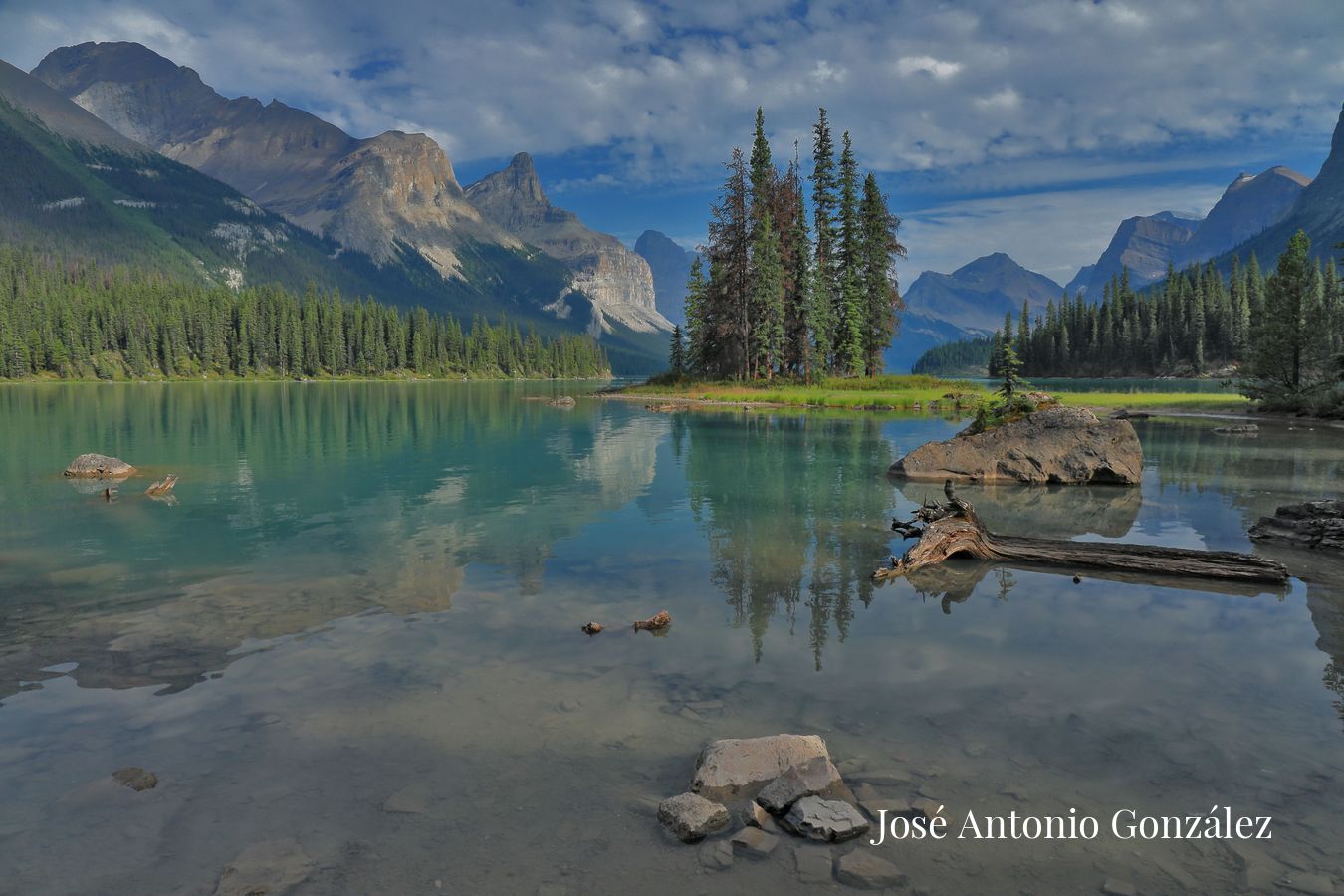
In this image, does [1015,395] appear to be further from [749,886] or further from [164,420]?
[164,420]

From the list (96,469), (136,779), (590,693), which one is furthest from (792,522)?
(96,469)

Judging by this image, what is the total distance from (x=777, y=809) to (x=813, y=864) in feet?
2.34

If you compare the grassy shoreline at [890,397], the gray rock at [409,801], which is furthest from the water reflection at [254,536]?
the grassy shoreline at [890,397]

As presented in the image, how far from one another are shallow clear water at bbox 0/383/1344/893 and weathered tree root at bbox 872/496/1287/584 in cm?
63

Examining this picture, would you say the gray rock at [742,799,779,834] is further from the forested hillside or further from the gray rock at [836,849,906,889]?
the forested hillside

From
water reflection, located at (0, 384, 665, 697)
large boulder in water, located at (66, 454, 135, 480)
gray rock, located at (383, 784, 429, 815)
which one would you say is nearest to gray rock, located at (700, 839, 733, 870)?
gray rock, located at (383, 784, 429, 815)

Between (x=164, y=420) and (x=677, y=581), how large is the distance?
6034 centimetres

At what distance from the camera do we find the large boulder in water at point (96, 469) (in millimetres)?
27328

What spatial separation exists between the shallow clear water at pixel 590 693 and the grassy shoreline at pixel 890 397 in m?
43.3

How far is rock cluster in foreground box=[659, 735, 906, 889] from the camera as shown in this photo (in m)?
5.79

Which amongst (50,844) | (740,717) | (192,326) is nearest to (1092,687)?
(740,717)

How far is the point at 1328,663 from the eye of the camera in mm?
9719

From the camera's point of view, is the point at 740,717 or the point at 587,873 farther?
the point at 740,717

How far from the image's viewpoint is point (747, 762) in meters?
6.98
